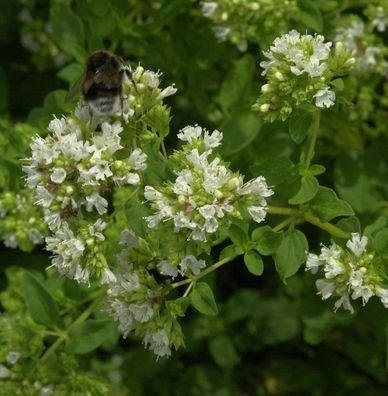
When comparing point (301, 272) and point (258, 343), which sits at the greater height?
point (301, 272)

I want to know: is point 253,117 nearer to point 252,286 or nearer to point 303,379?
point 252,286

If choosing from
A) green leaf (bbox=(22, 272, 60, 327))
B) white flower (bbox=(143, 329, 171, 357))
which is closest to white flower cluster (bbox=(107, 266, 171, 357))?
white flower (bbox=(143, 329, 171, 357))

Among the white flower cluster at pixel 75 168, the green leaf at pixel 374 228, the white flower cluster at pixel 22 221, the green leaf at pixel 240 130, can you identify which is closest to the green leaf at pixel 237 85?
the green leaf at pixel 240 130

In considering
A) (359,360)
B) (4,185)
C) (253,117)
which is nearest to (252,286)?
(359,360)

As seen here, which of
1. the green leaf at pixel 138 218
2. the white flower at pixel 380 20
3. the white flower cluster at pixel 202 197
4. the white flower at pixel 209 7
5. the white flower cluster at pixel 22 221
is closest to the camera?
the white flower cluster at pixel 202 197

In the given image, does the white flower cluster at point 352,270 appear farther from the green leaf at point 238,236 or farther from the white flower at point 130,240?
the white flower at point 130,240

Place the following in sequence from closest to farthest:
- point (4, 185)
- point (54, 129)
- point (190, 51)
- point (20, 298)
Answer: point (54, 129), point (4, 185), point (20, 298), point (190, 51)

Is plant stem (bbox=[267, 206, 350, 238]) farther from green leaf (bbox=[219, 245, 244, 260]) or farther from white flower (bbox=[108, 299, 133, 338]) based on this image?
white flower (bbox=[108, 299, 133, 338])
